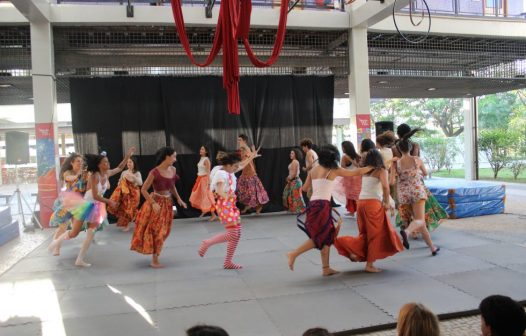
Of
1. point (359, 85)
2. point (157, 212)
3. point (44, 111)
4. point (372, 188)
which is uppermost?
point (359, 85)

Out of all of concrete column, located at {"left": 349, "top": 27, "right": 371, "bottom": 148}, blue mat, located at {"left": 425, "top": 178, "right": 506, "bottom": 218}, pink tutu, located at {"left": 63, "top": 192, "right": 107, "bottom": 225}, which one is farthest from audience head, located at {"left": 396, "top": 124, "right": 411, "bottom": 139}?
pink tutu, located at {"left": 63, "top": 192, "right": 107, "bottom": 225}

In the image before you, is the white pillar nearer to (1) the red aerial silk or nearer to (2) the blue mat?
(2) the blue mat

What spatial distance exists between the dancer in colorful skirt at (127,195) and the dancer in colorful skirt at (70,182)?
172 centimetres

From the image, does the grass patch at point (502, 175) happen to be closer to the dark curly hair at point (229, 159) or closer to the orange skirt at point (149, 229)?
the dark curly hair at point (229, 159)

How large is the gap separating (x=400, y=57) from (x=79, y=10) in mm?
7080

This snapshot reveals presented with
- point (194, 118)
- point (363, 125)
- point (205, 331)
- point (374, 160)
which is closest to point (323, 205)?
point (374, 160)

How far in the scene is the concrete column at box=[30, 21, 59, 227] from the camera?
27.2 ft

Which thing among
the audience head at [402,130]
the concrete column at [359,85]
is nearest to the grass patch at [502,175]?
the concrete column at [359,85]

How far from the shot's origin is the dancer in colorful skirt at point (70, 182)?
6047 millimetres

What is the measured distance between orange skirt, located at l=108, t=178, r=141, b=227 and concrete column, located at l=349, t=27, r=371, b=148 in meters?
4.45

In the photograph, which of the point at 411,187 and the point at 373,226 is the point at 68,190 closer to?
the point at 373,226

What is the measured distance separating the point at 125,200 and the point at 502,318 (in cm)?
710

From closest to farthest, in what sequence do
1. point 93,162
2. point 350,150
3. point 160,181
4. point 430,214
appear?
1. point 160,181
2. point 93,162
3. point 430,214
4. point 350,150

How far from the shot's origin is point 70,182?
607cm
